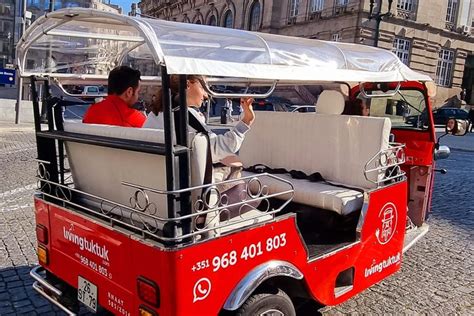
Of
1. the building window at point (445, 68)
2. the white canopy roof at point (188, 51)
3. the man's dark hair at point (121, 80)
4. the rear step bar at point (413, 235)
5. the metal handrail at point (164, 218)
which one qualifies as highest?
the building window at point (445, 68)

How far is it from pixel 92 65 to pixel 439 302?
397 centimetres

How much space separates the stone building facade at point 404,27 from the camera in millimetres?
31547

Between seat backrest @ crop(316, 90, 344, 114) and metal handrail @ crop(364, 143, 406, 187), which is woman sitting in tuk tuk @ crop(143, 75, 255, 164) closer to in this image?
metal handrail @ crop(364, 143, 406, 187)

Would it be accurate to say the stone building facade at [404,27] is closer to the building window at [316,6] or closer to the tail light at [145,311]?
the building window at [316,6]

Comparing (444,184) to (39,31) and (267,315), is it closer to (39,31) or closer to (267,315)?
(267,315)

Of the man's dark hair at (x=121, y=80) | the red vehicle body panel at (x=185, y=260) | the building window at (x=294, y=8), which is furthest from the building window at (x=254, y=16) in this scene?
the red vehicle body panel at (x=185, y=260)

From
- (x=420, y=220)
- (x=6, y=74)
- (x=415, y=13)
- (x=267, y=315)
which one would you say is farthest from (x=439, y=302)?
(x=415, y=13)

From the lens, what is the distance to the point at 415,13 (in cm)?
3297

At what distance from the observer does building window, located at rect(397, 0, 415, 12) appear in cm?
3242

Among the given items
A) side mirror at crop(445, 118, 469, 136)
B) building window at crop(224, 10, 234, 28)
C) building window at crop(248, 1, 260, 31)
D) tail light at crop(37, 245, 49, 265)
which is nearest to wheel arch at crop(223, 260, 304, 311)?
tail light at crop(37, 245, 49, 265)

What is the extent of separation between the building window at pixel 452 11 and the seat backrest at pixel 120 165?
1525 inches

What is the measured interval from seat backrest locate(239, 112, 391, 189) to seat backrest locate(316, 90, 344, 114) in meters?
0.24

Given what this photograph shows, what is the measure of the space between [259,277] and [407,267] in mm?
2897

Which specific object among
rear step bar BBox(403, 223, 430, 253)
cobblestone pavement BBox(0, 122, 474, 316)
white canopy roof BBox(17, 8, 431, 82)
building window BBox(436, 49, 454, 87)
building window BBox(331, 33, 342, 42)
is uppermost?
building window BBox(331, 33, 342, 42)
